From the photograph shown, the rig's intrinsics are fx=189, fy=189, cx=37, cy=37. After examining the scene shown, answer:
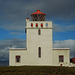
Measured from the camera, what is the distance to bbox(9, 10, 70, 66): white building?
1607 inches

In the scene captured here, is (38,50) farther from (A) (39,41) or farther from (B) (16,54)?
(B) (16,54)

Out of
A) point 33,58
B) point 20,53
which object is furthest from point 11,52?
point 33,58

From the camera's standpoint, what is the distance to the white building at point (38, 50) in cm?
4081

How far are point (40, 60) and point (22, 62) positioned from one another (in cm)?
392

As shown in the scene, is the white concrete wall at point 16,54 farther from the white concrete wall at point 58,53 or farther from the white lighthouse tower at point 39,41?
the white concrete wall at point 58,53

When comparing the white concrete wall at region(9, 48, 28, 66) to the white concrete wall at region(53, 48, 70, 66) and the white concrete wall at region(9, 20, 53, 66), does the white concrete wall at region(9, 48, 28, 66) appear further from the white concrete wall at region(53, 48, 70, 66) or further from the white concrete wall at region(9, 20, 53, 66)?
the white concrete wall at region(53, 48, 70, 66)

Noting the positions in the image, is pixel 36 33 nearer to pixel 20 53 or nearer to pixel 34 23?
pixel 34 23

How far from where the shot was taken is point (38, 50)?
41.1m

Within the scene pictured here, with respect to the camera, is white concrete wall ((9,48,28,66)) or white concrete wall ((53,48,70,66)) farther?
white concrete wall ((53,48,70,66))
